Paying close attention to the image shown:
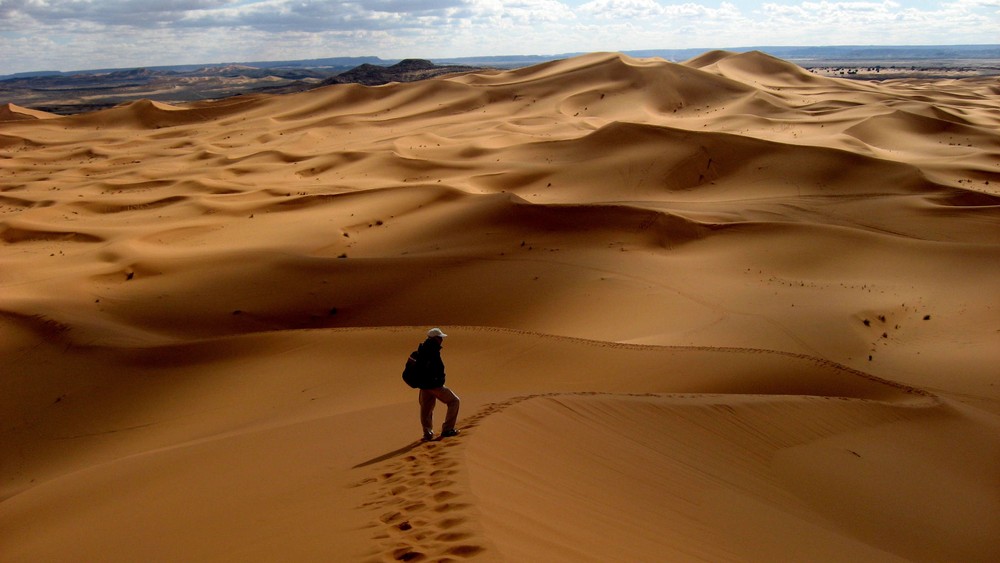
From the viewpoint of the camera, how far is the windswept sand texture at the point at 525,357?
506cm

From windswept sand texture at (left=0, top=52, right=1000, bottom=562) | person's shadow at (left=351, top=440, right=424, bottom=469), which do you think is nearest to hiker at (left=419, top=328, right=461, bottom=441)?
person's shadow at (left=351, top=440, right=424, bottom=469)

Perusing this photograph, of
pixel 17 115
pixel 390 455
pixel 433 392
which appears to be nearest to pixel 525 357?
pixel 433 392

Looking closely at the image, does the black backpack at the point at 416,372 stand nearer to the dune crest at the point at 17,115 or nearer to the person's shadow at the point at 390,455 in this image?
the person's shadow at the point at 390,455

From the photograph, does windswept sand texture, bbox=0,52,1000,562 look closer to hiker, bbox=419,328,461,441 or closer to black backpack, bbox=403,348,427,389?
hiker, bbox=419,328,461,441

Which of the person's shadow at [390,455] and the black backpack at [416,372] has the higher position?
the black backpack at [416,372]

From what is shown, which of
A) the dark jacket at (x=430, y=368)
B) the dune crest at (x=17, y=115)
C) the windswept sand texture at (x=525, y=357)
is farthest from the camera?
the dune crest at (x=17, y=115)

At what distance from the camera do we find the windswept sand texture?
506cm

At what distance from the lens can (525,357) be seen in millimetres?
9641

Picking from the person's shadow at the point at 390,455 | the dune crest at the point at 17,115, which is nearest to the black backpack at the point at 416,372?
the person's shadow at the point at 390,455

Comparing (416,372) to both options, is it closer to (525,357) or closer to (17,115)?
(525,357)

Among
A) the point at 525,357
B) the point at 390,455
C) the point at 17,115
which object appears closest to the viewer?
the point at 390,455

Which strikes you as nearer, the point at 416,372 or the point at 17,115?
the point at 416,372

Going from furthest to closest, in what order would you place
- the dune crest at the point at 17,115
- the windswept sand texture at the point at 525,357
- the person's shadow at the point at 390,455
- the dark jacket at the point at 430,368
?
the dune crest at the point at 17,115 → the dark jacket at the point at 430,368 → the person's shadow at the point at 390,455 → the windswept sand texture at the point at 525,357

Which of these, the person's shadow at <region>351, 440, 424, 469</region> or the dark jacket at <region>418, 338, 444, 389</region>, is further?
the dark jacket at <region>418, 338, 444, 389</region>
